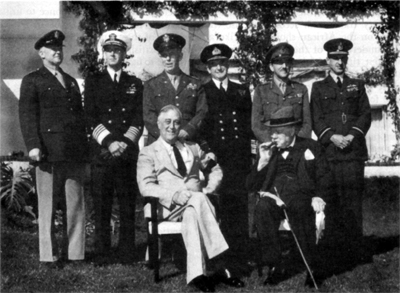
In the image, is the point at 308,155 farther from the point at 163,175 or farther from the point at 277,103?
the point at 163,175

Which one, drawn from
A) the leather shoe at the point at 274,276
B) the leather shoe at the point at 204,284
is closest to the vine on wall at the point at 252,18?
the leather shoe at the point at 274,276

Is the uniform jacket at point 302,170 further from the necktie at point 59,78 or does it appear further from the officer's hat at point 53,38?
the officer's hat at point 53,38

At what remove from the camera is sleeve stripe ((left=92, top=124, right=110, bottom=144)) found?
4371 mm

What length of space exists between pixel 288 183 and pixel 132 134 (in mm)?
1248

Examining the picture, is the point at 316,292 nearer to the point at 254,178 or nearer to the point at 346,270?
the point at 346,270

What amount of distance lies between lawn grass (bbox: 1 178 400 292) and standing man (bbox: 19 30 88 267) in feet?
0.72

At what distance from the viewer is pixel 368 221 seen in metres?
5.43

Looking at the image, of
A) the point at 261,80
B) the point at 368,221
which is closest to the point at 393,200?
the point at 368,221

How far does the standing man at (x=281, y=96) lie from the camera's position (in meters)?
4.57

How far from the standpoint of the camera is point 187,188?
405cm

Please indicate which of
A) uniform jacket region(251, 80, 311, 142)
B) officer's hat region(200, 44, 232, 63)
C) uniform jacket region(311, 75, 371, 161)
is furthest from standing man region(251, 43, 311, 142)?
officer's hat region(200, 44, 232, 63)

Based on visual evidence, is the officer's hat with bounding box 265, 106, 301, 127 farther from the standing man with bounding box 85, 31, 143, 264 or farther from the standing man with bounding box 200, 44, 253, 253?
the standing man with bounding box 85, 31, 143, 264

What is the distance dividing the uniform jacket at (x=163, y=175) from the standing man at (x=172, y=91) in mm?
395

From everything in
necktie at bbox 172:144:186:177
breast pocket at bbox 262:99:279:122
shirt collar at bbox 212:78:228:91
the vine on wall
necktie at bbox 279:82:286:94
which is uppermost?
the vine on wall
